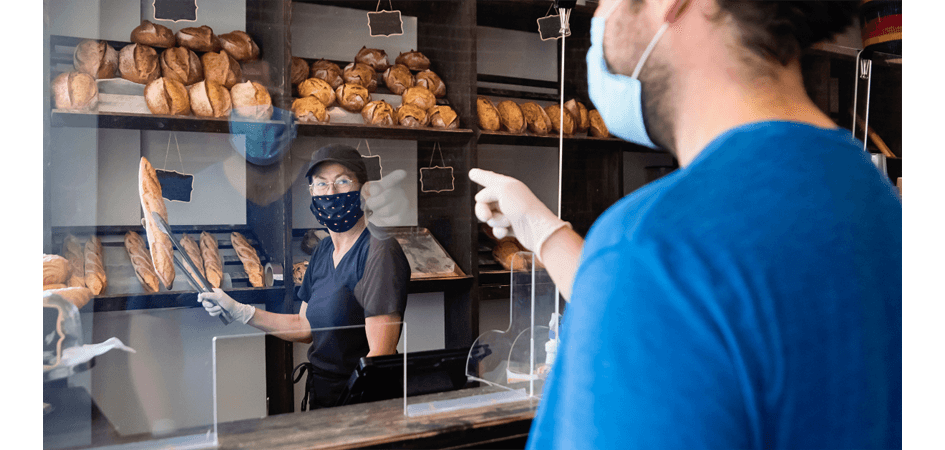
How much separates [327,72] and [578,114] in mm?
1111

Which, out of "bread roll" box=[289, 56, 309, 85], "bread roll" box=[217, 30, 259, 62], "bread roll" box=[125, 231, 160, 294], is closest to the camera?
"bread roll" box=[125, 231, 160, 294]

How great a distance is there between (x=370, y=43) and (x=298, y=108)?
1.48 ft

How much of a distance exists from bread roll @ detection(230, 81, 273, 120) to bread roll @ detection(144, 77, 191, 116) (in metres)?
0.15

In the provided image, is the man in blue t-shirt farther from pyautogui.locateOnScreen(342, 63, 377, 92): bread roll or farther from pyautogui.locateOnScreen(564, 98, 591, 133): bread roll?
pyautogui.locateOnScreen(564, 98, 591, 133): bread roll

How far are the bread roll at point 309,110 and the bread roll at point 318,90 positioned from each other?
24 millimetres

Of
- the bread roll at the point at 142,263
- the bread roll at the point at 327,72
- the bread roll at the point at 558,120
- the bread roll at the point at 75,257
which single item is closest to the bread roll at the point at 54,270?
the bread roll at the point at 75,257

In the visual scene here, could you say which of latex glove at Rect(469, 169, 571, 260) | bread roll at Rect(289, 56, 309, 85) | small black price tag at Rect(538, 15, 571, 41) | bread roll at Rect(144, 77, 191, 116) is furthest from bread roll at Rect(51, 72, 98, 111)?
small black price tag at Rect(538, 15, 571, 41)

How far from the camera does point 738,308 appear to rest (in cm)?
42

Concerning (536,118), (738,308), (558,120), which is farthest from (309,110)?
(738,308)

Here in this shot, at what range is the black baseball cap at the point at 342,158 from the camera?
6.70ft

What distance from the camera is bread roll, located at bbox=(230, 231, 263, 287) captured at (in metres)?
1.95

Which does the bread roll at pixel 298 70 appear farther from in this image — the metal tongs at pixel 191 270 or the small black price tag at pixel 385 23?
the metal tongs at pixel 191 270
